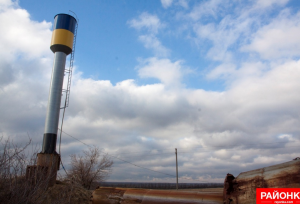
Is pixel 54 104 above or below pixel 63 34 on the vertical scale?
below

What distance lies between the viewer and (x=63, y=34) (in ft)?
65.0

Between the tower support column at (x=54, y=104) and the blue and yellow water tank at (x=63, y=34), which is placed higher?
the blue and yellow water tank at (x=63, y=34)

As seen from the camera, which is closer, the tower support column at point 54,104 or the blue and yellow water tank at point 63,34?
the tower support column at point 54,104

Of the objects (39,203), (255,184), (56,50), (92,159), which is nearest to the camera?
(255,184)

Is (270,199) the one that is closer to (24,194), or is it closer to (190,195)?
(190,195)

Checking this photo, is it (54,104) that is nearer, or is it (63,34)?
(54,104)

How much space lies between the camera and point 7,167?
5770 millimetres

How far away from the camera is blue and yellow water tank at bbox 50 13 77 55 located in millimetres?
19531

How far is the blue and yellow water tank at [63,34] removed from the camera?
19.5 meters

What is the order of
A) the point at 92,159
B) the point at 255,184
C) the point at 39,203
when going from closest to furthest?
1. the point at 255,184
2. the point at 39,203
3. the point at 92,159

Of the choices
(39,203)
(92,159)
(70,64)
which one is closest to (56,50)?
(70,64)

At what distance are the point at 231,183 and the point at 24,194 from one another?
16.9 ft

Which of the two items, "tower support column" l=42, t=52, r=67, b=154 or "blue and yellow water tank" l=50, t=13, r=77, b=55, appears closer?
"tower support column" l=42, t=52, r=67, b=154

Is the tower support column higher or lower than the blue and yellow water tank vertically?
lower
